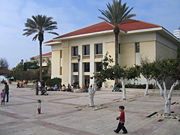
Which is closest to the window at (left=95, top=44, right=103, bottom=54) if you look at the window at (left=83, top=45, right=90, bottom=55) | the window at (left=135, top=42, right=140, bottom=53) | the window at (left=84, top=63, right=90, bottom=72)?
the window at (left=83, top=45, right=90, bottom=55)

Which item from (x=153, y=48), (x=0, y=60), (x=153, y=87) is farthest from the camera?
(x=0, y=60)

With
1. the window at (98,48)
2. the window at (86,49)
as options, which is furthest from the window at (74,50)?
the window at (98,48)

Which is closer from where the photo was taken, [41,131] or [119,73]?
[41,131]

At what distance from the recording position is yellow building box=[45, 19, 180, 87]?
3278 centimetres

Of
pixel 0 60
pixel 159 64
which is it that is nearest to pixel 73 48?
pixel 159 64

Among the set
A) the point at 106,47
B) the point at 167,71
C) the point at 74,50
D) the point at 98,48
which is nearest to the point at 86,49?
the point at 98,48

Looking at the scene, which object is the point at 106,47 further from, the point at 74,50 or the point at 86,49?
the point at 74,50

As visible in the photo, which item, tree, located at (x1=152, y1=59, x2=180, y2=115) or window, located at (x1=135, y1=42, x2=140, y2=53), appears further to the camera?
window, located at (x1=135, y1=42, x2=140, y2=53)

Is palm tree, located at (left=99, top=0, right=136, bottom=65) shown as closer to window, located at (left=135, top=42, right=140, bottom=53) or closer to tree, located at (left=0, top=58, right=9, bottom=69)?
window, located at (left=135, top=42, right=140, bottom=53)

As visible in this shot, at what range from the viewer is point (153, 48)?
3228 centimetres

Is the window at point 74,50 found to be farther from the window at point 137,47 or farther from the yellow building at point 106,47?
the window at point 137,47

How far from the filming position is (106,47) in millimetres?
35188

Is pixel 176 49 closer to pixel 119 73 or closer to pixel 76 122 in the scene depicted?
pixel 119 73

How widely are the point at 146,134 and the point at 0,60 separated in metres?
101
